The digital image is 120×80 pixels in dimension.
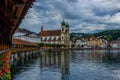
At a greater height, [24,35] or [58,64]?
[24,35]

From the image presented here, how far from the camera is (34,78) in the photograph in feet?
98.8

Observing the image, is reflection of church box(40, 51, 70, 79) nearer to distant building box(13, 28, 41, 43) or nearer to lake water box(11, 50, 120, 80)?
lake water box(11, 50, 120, 80)

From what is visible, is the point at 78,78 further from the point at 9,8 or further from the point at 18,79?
the point at 9,8

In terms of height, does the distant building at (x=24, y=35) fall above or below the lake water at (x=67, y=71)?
above

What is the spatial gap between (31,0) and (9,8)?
3.06ft

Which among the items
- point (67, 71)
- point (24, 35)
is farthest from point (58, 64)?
point (24, 35)

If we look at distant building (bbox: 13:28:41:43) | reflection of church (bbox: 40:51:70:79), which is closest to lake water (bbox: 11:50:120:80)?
reflection of church (bbox: 40:51:70:79)

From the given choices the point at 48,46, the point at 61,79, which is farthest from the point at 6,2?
the point at 48,46

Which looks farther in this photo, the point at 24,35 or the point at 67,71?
the point at 24,35

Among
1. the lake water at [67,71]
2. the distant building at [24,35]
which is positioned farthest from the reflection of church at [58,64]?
the distant building at [24,35]

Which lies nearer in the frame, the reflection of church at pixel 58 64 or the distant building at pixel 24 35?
the reflection of church at pixel 58 64

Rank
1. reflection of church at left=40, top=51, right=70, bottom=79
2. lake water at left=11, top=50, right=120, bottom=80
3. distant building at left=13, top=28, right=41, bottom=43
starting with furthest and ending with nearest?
distant building at left=13, top=28, right=41, bottom=43 → reflection of church at left=40, top=51, right=70, bottom=79 → lake water at left=11, top=50, right=120, bottom=80

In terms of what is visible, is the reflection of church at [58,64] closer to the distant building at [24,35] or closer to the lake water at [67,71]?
the lake water at [67,71]

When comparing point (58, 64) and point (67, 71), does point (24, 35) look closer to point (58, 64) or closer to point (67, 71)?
point (58, 64)
